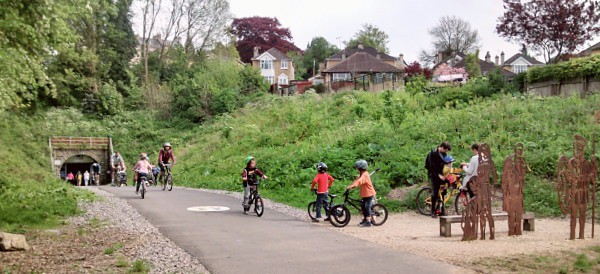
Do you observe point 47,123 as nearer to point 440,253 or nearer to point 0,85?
point 0,85

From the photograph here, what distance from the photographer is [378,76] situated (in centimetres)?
4209

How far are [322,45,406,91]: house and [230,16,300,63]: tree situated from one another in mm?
10793

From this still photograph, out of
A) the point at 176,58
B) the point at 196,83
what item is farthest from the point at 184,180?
the point at 176,58

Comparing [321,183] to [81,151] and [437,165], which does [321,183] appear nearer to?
[437,165]

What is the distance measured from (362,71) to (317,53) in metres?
27.0

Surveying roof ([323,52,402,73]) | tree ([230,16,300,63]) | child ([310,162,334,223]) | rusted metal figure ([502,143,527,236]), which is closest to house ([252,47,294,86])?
tree ([230,16,300,63])

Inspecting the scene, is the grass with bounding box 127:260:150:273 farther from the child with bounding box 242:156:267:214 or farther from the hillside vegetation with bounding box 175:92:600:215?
the hillside vegetation with bounding box 175:92:600:215

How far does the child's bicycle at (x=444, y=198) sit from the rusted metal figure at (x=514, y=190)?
269cm

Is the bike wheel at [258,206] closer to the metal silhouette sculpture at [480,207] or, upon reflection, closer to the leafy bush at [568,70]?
the metal silhouette sculpture at [480,207]

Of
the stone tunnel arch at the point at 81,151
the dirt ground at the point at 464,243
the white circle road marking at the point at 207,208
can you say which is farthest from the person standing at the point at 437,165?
the stone tunnel arch at the point at 81,151

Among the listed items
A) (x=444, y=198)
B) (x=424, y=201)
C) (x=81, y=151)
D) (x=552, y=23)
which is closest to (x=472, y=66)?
(x=552, y=23)

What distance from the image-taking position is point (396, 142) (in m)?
20.4

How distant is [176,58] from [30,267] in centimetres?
5312

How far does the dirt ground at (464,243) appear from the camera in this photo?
869 centimetres
